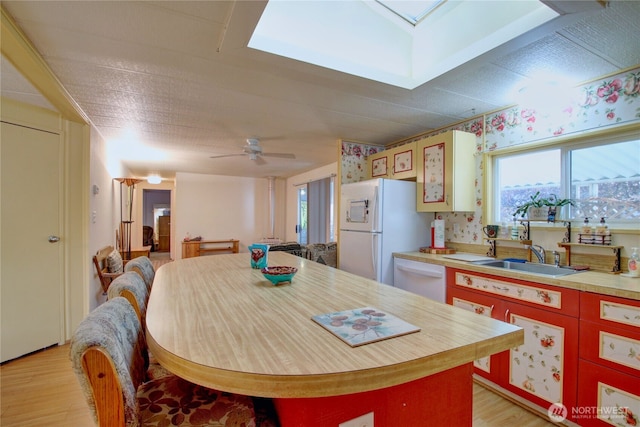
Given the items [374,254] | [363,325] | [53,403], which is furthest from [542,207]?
[53,403]

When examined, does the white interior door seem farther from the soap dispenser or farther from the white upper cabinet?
the soap dispenser

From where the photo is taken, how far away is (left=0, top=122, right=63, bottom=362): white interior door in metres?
2.34

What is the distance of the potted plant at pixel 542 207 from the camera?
2.15 m

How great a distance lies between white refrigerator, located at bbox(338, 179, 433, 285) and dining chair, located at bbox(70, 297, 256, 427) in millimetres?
2010

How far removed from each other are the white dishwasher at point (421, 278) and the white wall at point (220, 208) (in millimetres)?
4814

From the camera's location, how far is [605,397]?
1495mm

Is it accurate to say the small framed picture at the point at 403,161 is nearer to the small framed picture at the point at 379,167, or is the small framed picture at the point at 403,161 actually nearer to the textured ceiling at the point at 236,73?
the small framed picture at the point at 379,167

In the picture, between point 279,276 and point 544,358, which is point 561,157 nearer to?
point 544,358

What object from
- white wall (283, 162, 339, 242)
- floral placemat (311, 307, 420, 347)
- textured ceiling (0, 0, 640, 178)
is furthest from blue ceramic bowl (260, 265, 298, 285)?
white wall (283, 162, 339, 242)

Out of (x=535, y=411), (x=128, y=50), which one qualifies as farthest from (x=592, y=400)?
(x=128, y=50)

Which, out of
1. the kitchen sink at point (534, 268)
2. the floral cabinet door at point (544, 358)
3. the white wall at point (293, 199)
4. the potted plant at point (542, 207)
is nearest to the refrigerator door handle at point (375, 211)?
the kitchen sink at point (534, 268)

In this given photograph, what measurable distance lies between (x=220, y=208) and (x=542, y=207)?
6.23 metres

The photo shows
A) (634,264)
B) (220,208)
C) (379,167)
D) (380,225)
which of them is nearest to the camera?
(634,264)

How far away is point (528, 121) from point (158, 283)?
9.42 feet
